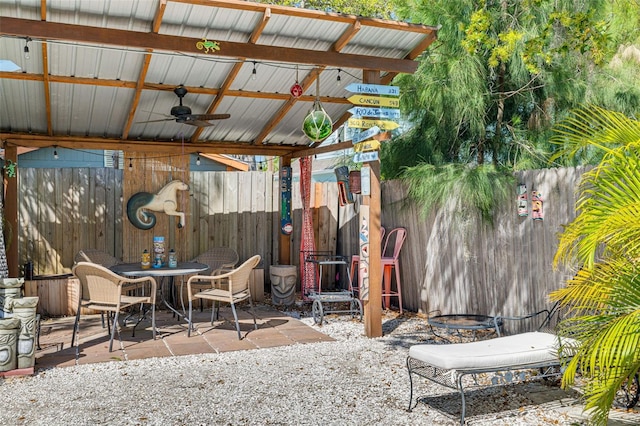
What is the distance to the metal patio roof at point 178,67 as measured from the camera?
15.9 feet

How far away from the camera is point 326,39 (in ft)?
18.5

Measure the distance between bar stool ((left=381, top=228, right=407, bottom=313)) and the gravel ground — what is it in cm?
204

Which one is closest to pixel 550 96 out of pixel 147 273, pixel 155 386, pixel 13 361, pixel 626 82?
pixel 626 82

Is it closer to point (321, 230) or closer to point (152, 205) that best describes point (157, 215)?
point (152, 205)

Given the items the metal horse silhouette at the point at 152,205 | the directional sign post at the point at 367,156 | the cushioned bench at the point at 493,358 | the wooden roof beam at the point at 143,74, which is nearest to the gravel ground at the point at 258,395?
the cushioned bench at the point at 493,358

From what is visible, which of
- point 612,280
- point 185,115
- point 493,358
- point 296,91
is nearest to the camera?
point 612,280

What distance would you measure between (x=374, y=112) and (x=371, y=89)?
224 mm

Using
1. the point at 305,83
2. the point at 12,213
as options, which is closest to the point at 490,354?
the point at 305,83

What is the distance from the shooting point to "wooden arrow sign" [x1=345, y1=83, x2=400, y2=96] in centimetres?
559

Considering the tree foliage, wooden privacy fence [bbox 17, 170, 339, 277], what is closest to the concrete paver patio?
wooden privacy fence [bbox 17, 170, 339, 277]

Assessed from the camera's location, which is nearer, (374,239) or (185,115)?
(374,239)

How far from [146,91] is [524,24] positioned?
4511 mm

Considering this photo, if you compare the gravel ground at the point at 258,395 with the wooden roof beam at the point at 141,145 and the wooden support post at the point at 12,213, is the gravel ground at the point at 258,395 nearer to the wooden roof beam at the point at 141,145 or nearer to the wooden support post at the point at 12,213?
the wooden support post at the point at 12,213

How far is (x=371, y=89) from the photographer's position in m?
5.70
